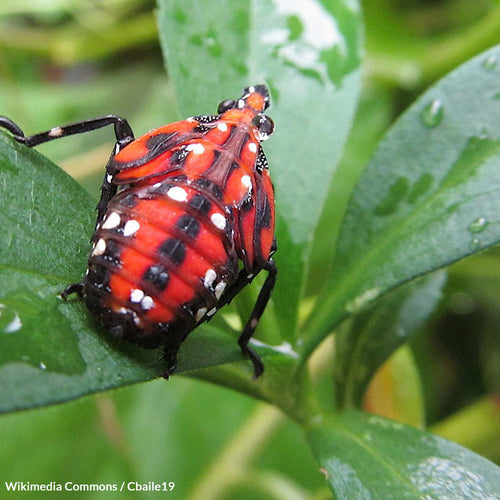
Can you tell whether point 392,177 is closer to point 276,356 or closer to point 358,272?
point 358,272

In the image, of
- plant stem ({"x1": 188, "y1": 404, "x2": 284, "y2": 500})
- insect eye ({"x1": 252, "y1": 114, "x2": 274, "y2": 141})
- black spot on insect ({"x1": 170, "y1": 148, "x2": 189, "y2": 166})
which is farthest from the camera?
plant stem ({"x1": 188, "y1": 404, "x2": 284, "y2": 500})

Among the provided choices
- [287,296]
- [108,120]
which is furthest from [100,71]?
[287,296]

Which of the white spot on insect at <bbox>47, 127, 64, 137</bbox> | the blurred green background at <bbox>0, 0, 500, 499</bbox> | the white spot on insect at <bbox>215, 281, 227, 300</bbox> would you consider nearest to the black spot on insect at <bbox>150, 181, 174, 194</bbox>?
the white spot on insect at <bbox>215, 281, 227, 300</bbox>

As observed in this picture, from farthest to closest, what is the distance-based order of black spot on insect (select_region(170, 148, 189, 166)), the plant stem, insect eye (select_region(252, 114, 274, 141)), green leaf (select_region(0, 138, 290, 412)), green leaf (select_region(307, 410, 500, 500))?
the plant stem, insect eye (select_region(252, 114, 274, 141)), black spot on insect (select_region(170, 148, 189, 166)), green leaf (select_region(307, 410, 500, 500)), green leaf (select_region(0, 138, 290, 412))

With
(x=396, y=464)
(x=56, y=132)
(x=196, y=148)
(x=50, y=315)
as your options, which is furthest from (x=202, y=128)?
(x=396, y=464)

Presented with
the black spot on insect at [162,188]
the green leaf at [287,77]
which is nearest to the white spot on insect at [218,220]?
the black spot on insect at [162,188]

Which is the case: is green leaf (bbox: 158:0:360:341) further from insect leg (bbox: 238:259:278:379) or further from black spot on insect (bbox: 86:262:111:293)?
black spot on insect (bbox: 86:262:111:293)
